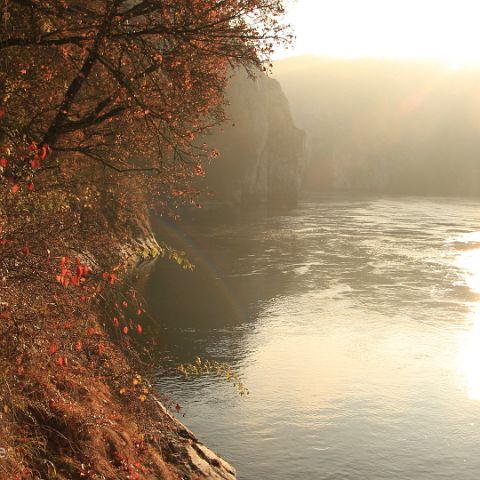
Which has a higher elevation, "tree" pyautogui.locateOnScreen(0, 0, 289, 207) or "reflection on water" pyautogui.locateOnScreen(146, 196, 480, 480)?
"tree" pyautogui.locateOnScreen(0, 0, 289, 207)

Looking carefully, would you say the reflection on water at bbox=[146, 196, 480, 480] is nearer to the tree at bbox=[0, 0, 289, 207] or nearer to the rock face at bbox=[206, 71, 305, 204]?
the tree at bbox=[0, 0, 289, 207]

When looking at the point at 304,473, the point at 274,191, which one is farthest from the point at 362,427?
the point at 274,191

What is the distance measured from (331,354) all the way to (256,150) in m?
81.7

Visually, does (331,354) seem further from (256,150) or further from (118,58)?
(256,150)

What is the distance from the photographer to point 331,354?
24766 millimetres

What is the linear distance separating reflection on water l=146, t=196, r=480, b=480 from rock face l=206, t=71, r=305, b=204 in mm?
47973

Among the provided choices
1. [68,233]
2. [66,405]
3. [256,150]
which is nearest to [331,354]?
[68,233]

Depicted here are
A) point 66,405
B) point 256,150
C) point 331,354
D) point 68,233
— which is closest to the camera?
point 66,405

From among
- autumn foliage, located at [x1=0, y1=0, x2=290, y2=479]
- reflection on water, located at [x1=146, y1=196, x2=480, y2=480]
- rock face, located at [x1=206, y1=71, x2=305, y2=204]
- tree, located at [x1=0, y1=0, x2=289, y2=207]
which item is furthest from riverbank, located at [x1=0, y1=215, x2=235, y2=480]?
rock face, located at [x1=206, y1=71, x2=305, y2=204]

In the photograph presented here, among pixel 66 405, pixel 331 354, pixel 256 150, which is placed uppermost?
pixel 256 150

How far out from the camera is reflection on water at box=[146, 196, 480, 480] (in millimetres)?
16969

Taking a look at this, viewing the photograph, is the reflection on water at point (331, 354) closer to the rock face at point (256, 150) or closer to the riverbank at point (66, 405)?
the riverbank at point (66, 405)

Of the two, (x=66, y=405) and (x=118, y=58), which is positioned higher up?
(x=118, y=58)

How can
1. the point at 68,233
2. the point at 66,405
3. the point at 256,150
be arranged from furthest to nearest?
the point at 256,150 → the point at 68,233 → the point at 66,405
